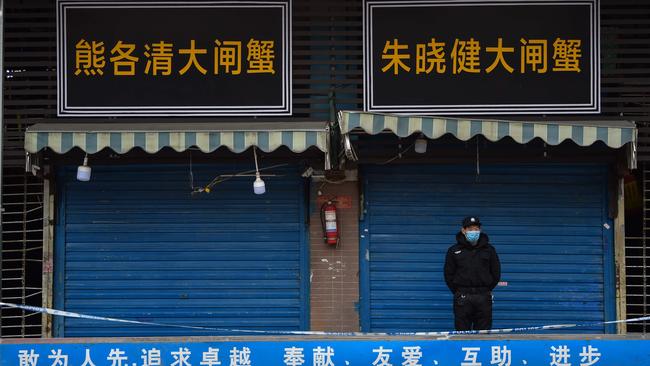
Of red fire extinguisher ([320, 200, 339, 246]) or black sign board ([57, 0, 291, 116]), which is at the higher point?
black sign board ([57, 0, 291, 116])

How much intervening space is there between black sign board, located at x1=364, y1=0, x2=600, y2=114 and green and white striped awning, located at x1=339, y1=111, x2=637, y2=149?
109 centimetres

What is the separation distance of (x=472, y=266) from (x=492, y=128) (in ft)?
4.84

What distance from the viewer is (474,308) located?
31.3ft

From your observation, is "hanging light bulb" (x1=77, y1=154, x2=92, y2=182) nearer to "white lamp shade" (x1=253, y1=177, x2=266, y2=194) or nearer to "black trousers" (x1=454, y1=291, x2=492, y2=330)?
"white lamp shade" (x1=253, y1=177, x2=266, y2=194)

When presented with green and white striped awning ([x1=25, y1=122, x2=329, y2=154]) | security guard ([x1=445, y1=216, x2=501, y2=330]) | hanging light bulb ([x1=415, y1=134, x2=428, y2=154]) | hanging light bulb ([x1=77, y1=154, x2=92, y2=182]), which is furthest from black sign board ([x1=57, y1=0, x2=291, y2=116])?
security guard ([x1=445, y1=216, x2=501, y2=330])

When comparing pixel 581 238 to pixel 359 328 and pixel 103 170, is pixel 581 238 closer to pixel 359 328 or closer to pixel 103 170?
pixel 359 328

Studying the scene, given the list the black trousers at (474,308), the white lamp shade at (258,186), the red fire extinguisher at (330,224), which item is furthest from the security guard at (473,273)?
the white lamp shade at (258,186)

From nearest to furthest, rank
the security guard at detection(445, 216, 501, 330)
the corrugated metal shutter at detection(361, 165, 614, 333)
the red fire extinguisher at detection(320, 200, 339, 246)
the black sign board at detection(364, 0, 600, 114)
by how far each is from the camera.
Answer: the security guard at detection(445, 216, 501, 330) → the black sign board at detection(364, 0, 600, 114) → the red fire extinguisher at detection(320, 200, 339, 246) → the corrugated metal shutter at detection(361, 165, 614, 333)

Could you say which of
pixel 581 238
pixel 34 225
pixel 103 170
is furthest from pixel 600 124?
pixel 34 225

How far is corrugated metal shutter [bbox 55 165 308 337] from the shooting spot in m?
10.8

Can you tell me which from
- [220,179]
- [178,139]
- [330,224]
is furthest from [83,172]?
[330,224]

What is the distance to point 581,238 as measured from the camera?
1073cm

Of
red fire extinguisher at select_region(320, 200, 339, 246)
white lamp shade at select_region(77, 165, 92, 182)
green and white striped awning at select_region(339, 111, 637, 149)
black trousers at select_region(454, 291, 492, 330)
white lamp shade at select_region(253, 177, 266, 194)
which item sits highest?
green and white striped awning at select_region(339, 111, 637, 149)

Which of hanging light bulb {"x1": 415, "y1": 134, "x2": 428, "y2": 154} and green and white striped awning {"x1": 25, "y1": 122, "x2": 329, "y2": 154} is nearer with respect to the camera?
green and white striped awning {"x1": 25, "y1": 122, "x2": 329, "y2": 154}
